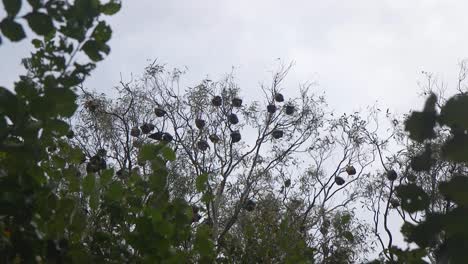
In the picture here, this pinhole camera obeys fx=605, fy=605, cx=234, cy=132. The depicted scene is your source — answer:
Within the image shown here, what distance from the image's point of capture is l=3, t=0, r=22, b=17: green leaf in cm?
146

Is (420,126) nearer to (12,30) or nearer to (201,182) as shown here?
(12,30)

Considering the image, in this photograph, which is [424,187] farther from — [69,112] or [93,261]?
[93,261]

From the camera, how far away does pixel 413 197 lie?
39.6 inches

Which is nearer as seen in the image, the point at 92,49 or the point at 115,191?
the point at 92,49

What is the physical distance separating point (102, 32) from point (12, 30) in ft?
0.89

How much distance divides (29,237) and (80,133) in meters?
15.7

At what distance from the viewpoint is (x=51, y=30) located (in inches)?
60.2

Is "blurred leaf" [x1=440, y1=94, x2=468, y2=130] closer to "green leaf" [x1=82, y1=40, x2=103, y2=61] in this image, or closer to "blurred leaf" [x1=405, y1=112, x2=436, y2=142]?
"blurred leaf" [x1=405, y1=112, x2=436, y2=142]

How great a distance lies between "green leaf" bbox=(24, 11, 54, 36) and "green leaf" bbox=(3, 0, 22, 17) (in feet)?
0.10

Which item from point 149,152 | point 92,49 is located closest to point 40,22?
point 92,49

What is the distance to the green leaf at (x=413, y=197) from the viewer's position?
1.00m

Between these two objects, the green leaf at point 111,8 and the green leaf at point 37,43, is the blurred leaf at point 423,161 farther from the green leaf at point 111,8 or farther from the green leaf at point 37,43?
the green leaf at point 37,43

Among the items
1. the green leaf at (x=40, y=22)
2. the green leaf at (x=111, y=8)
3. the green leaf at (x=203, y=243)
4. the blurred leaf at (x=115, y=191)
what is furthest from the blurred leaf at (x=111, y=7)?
the green leaf at (x=203, y=243)

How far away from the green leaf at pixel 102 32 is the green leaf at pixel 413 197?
0.98 metres
